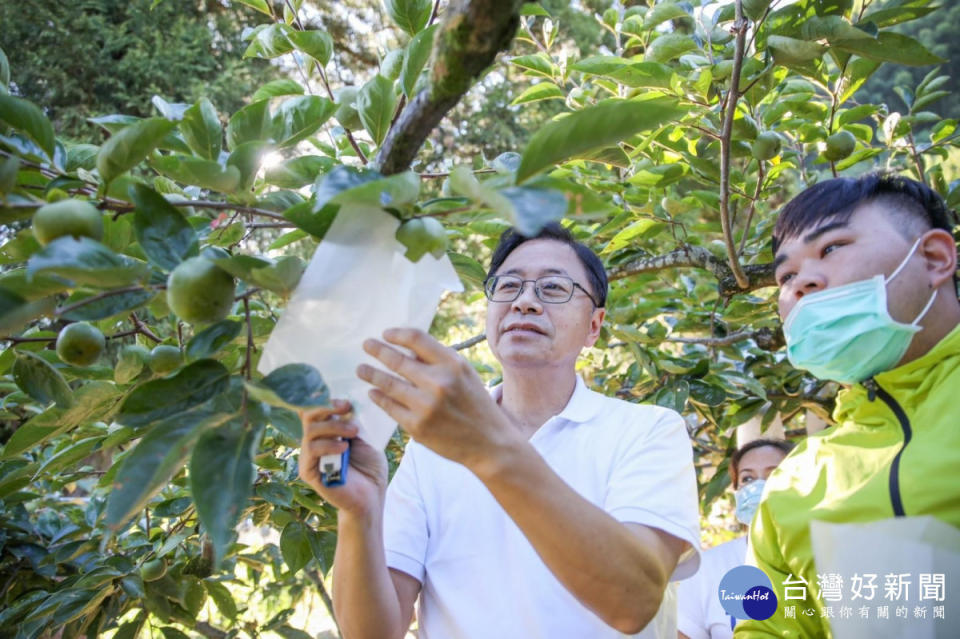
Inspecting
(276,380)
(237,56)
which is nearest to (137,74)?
(237,56)

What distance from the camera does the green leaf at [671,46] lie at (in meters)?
1.56

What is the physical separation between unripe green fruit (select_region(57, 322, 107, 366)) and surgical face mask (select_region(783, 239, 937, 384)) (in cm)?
104

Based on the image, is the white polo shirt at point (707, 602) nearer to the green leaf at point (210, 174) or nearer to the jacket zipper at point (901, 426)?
the jacket zipper at point (901, 426)

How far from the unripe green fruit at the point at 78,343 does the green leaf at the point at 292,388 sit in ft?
1.06

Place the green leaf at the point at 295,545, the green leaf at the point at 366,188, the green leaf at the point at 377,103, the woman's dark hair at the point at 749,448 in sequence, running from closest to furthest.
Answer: the green leaf at the point at 366,188, the green leaf at the point at 377,103, the green leaf at the point at 295,545, the woman's dark hair at the point at 749,448

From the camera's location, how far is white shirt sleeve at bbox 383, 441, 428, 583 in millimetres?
1211

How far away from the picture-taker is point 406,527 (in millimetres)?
1244

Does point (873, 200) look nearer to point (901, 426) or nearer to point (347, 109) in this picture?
point (901, 426)

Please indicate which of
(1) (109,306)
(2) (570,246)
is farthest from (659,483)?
(1) (109,306)

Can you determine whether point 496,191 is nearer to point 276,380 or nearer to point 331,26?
point 276,380

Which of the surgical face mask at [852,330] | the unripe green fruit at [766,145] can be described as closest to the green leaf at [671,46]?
the unripe green fruit at [766,145]

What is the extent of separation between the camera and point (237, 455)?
654 mm

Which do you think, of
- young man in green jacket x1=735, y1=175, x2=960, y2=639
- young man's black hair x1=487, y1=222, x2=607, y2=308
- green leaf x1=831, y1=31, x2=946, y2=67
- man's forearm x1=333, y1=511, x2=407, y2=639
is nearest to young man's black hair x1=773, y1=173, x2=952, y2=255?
young man in green jacket x1=735, y1=175, x2=960, y2=639

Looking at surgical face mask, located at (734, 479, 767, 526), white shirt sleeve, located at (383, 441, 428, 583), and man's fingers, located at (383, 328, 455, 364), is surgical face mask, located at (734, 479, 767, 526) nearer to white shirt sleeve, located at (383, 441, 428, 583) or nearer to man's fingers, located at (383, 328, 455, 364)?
white shirt sleeve, located at (383, 441, 428, 583)
